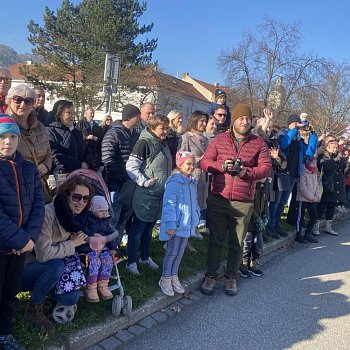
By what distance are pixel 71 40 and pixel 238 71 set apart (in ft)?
41.5

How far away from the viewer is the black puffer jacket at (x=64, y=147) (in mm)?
4379

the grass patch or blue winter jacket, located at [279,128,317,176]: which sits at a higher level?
blue winter jacket, located at [279,128,317,176]

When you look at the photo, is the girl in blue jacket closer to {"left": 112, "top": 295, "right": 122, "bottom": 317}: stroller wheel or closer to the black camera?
the black camera

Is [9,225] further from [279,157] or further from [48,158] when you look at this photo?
[279,157]

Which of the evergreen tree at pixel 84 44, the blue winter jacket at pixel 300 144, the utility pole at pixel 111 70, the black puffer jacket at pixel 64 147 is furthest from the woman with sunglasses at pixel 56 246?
the evergreen tree at pixel 84 44

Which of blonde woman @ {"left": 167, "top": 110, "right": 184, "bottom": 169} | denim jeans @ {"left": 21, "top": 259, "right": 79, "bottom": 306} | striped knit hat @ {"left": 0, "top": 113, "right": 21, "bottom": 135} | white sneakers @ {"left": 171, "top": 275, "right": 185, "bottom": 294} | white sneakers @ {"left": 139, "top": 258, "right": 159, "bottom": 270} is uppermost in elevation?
blonde woman @ {"left": 167, "top": 110, "right": 184, "bottom": 169}

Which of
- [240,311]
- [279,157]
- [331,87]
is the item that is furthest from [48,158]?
[331,87]

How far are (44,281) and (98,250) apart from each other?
1.90 feet

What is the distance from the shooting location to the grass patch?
3037mm

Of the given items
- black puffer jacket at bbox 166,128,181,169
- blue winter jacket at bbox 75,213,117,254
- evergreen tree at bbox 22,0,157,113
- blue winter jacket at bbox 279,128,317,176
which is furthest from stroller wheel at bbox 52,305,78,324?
evergreen tree at bbox 22,0,157,113

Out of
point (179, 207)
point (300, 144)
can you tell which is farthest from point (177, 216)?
point (300, 144)

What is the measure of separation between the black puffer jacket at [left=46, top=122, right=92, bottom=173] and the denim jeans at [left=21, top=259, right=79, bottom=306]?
143 centimetres

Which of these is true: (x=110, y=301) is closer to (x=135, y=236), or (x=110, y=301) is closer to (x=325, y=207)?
(x=135, y=236)

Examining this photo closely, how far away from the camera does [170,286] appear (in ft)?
14.4
